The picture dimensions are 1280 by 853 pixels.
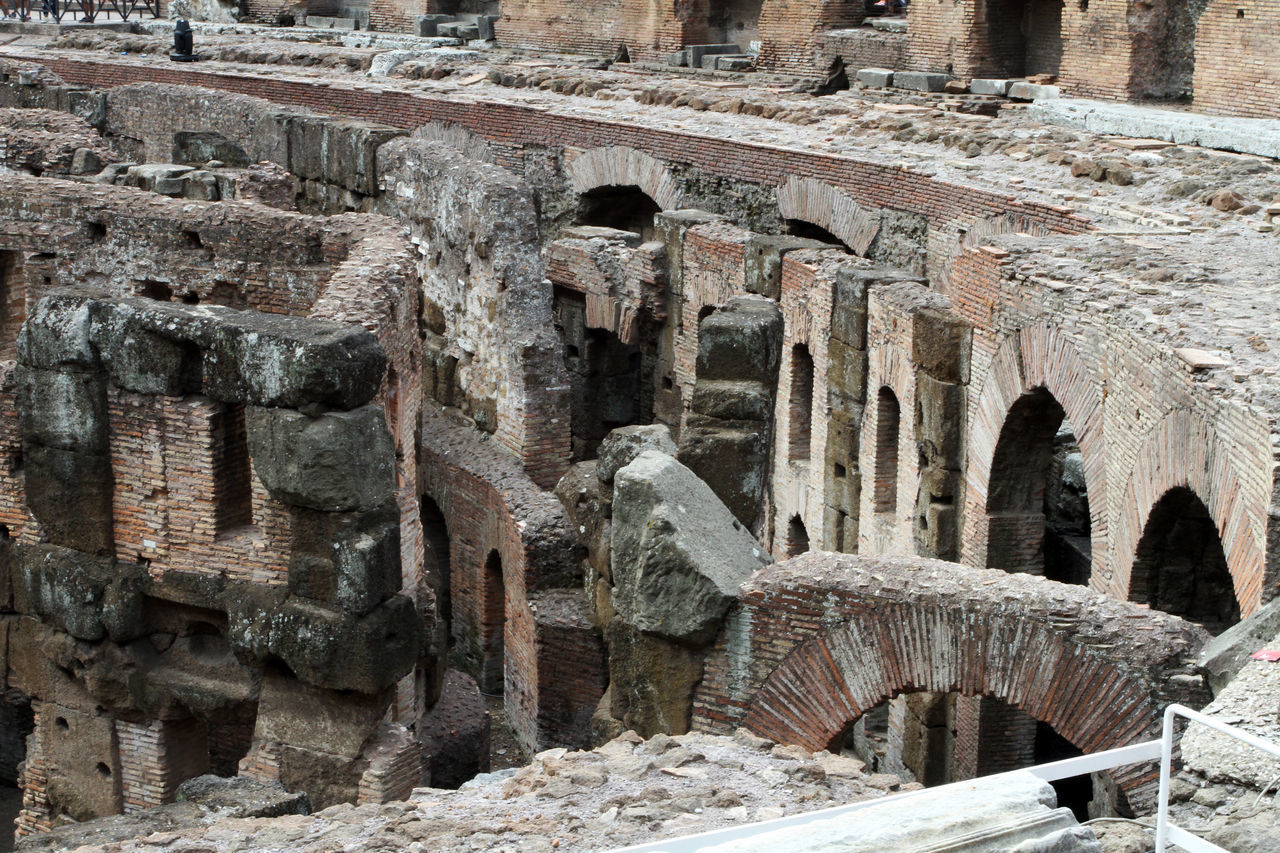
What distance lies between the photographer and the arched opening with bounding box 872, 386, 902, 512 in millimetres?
11695

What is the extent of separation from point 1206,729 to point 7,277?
7.71m

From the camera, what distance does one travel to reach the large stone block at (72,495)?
7617mm

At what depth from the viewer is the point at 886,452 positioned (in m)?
11.8

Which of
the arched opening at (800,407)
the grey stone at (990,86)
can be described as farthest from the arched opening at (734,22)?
the arched opening at (800,407)

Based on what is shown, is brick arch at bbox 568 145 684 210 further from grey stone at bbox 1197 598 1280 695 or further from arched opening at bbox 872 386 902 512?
grey stone at bbox 1197 598 1280 695

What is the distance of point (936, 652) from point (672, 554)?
107 centimetres

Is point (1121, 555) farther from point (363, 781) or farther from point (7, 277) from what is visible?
point (7, 277)

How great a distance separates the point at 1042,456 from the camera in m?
10.5

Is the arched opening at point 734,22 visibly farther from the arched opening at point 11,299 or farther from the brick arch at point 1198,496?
the brick arch at point 1198,496

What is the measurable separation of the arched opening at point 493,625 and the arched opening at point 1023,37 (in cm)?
1009

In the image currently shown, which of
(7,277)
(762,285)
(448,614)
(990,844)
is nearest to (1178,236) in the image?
(762,285)

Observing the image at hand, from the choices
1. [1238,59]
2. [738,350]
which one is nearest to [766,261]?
[738,350]

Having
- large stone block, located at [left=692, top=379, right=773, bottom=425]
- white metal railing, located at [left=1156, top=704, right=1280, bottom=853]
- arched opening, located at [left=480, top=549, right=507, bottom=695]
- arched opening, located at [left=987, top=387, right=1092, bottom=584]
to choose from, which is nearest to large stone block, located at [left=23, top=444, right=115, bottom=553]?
large stone block, located at [left=692, top=379, right=773, bottom=425]

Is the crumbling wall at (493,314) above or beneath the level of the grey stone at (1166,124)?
beneath
